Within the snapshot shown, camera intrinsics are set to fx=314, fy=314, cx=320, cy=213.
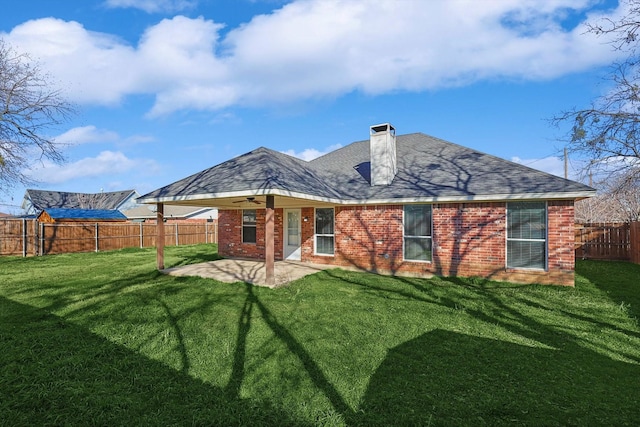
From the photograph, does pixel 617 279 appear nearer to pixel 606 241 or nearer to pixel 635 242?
pixel 635 242

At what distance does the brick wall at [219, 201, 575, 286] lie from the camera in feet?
27.9

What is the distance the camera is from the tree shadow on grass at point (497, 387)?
3223mm

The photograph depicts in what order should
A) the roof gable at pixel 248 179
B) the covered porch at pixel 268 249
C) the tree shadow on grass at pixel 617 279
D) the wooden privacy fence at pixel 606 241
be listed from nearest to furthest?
the tree shadow on grass at pixel 617 279
the roof gable at pixel 248 179
the covered porch at pixel 268 249
the wooden privacy fence at pixel 606 241

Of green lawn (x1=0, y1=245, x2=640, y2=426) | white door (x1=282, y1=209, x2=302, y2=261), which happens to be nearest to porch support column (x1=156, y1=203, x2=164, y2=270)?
green lawn (x1=0, y1=245, x2=640, y2=426)

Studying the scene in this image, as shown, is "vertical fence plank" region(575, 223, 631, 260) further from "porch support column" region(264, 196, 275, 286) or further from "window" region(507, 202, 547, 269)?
"porch support column" region(264, 196, 275, 286)

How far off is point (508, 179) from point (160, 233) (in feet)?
36.7

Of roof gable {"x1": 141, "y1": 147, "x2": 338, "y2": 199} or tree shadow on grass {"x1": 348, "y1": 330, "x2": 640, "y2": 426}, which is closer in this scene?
tree shadow on grass {"x1": 348, "y1": 330, "x2": 640, "y2": 426}

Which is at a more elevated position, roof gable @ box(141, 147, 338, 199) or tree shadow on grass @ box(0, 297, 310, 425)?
roof gable @ box(141, 147, 338, 199)

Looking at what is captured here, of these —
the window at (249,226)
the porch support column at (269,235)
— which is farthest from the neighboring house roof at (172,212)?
the porch support column at (269,235)

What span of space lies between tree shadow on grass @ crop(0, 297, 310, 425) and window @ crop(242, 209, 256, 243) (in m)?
8.87

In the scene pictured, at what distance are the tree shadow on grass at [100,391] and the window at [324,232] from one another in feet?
26.1

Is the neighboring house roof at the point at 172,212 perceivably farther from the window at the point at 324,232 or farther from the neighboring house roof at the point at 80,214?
the window at the point at 324,232

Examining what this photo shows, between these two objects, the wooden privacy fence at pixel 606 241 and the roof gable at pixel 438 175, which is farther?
the wooden privacy fence at pixel 606 241

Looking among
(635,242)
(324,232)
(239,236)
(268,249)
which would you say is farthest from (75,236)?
(635,242)
